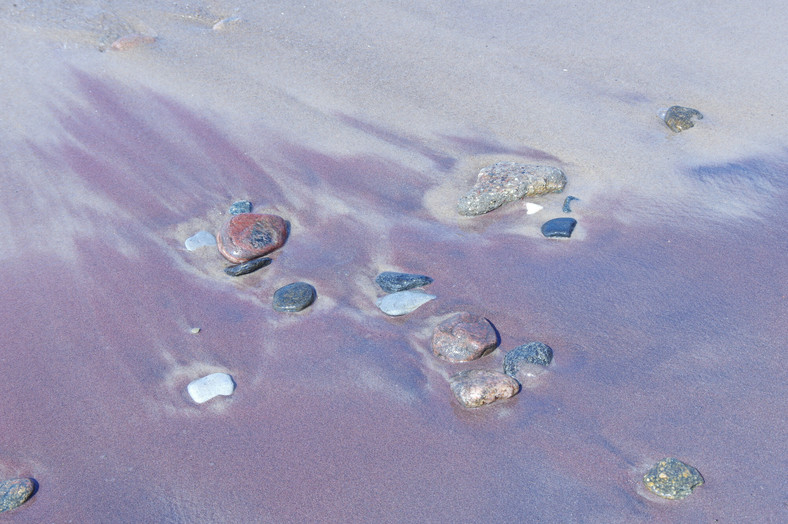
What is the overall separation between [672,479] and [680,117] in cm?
355

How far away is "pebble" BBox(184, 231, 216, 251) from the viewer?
4570 millimetres

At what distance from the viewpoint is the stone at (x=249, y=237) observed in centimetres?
445

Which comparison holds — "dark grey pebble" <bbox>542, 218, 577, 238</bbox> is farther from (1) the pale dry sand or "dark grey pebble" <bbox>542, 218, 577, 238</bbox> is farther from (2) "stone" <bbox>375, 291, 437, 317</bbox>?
(2) "stone" <bbox>375, 291, 437, 317</bbox>

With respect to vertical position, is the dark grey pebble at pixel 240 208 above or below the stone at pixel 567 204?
below

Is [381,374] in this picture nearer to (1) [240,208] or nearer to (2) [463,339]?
(2) [463,339]

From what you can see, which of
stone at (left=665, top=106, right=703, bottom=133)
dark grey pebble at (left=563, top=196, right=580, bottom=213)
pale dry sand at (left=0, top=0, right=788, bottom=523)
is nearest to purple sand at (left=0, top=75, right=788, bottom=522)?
pale dry sand at (left=0, top=0, right=788, bottom=523)

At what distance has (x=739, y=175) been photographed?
16.4 feet

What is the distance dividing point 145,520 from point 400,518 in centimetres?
120

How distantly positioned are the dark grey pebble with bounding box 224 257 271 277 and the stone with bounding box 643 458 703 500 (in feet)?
8.79

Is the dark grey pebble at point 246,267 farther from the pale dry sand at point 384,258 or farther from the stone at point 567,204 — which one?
the stone at point 567,204

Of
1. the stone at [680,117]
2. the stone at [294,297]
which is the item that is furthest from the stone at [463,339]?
the stone at [680,117]

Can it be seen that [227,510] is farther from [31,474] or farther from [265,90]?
[265,90]

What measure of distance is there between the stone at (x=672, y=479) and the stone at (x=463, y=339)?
1.07 meters

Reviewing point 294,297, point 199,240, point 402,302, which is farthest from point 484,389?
point 199,240
